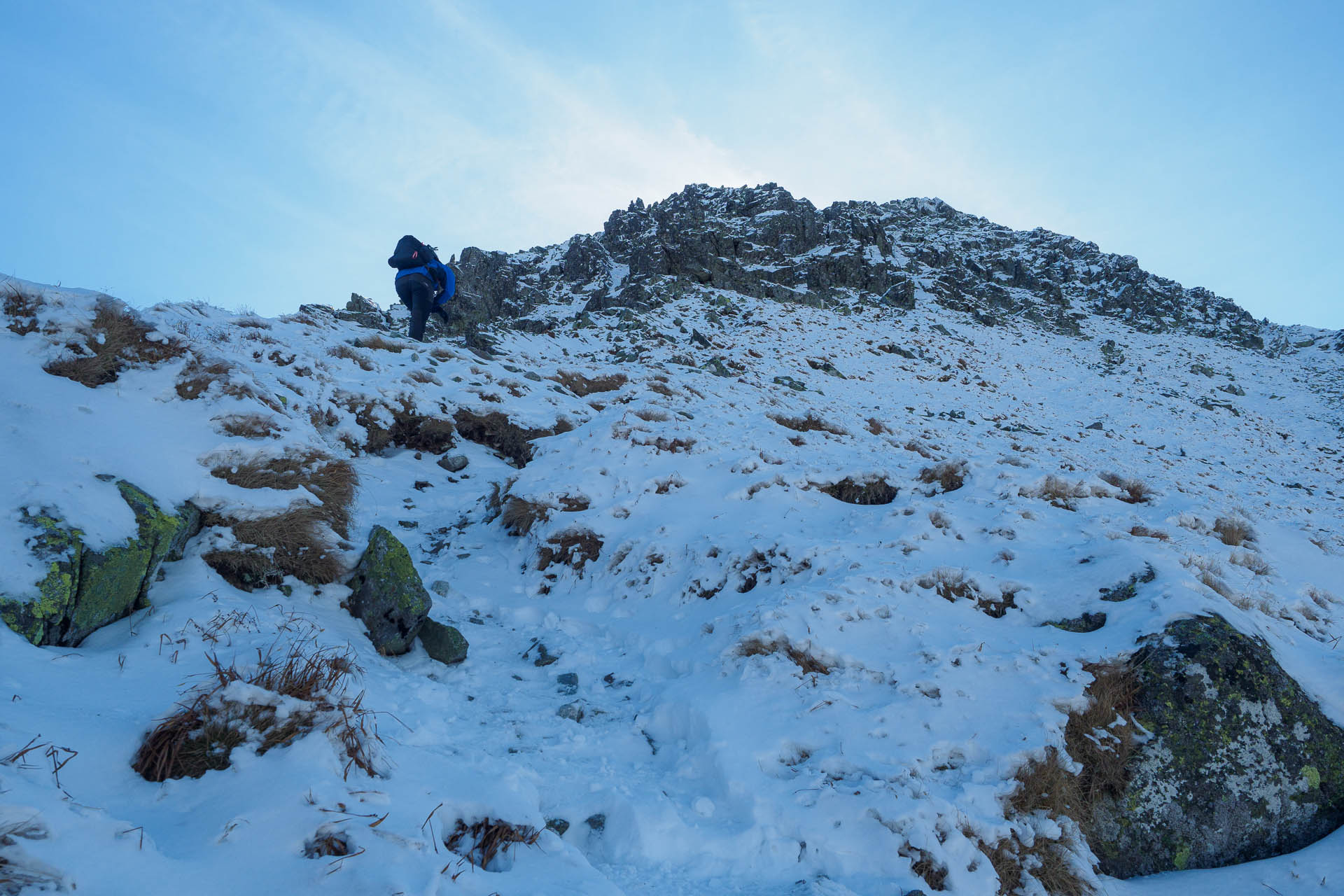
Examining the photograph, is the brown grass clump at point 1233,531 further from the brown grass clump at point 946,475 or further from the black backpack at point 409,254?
the black backpack at point 409,254

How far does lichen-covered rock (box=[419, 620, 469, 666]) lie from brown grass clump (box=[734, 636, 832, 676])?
8.29 feet

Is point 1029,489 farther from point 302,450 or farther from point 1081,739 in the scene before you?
point 302,450

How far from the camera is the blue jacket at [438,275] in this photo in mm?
14258

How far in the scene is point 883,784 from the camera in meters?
3.90

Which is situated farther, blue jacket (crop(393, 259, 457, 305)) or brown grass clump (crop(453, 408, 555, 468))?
blue jacket (crop(393, 259, 457, 305))

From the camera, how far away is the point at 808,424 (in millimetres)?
13203

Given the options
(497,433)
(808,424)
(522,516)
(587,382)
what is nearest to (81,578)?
(522,516)

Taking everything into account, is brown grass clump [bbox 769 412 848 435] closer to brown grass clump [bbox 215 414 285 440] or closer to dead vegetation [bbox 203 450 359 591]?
dead vegetation [bbox 203 450 359 591]

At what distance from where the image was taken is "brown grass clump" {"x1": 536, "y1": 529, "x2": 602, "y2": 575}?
24.6 feet

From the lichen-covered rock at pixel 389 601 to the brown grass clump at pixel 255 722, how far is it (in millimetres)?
1535

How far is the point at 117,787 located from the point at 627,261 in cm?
5607

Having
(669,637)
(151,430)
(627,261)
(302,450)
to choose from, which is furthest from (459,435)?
(627,261)

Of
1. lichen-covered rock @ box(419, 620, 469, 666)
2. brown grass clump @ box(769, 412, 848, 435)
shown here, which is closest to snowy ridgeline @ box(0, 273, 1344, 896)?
lichen-covered rock @ box(419, 620, 469, 666)

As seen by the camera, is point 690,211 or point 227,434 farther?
point 690,211
